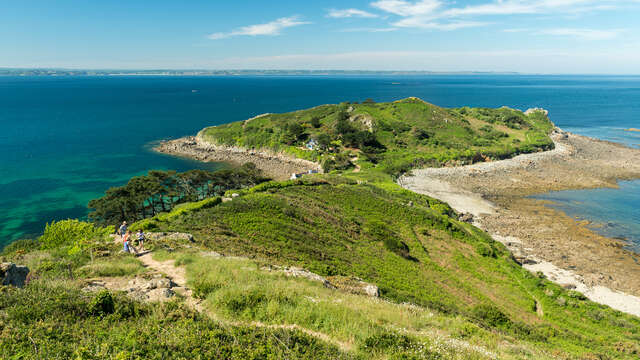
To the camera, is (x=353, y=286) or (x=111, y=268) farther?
(x=353, y=286)

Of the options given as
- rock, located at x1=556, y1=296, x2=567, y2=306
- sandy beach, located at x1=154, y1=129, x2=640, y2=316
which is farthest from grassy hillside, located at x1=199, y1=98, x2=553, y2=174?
rock, located at x1=556, y1=296, x2=567, y2=306

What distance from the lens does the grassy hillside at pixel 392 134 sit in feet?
342

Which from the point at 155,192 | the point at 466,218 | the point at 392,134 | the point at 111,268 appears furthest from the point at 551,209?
the point at 155,192

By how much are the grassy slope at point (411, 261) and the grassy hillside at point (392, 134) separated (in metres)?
46.6

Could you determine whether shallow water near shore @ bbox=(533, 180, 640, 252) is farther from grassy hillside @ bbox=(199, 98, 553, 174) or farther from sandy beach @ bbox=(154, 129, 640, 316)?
grassy hillside @ bbox=(199, 98, 553, 174)

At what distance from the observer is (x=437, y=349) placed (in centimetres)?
1313

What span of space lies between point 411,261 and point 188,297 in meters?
27.1

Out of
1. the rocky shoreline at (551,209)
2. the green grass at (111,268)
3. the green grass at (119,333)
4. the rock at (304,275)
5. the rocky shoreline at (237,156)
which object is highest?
the green grass at (119,333)

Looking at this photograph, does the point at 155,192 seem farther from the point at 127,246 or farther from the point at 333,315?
the point at 333,315

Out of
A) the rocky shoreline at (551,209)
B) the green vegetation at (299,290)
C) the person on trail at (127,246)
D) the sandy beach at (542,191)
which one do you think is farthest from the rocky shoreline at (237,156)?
the person on trail at (127,246)

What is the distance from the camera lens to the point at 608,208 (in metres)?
67.4

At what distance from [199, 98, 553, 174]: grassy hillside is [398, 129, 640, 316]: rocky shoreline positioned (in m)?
8.57

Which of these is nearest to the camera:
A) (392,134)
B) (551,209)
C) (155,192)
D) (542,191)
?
(155,192)

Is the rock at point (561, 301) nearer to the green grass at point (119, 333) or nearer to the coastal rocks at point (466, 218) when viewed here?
the coastal rocks at point (466, 218)
